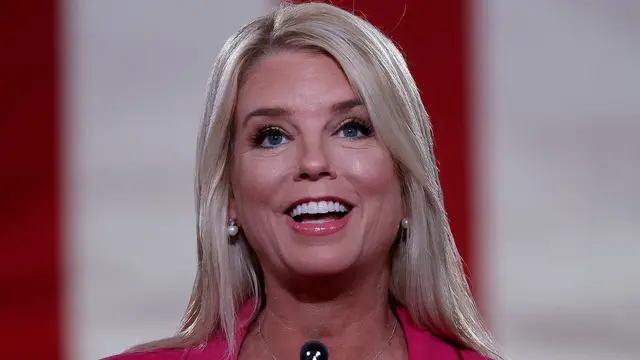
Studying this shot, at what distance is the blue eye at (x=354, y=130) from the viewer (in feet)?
4.68

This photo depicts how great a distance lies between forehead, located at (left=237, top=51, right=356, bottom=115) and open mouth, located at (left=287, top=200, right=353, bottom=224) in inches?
5.4

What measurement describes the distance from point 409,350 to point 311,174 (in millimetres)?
322

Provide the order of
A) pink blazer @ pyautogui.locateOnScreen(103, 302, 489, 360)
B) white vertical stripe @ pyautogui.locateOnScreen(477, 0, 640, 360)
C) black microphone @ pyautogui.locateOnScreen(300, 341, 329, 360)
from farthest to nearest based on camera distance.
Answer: white vertical stripe @ pyautogui.locateOnScreen(477, 0, 640, 360) < pink blazer @ pyautogui.locateOnScreen(103, 302, 489, 360) < black microphone @ pyautogui.locateOnScreen(300, 341, 329, 360)

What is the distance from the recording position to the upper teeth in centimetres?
138

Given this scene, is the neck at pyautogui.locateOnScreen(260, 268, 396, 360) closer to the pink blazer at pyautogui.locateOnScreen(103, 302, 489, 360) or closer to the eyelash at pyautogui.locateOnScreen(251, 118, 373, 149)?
the pink blazer at pyautogui.locateOnScreen(103, 302, 489, 360)

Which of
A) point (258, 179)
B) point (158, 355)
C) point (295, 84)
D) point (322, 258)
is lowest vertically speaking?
point (158, 355)

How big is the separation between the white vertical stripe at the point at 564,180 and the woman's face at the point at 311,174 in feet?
2.39

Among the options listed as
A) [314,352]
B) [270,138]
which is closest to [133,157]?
[270,138]

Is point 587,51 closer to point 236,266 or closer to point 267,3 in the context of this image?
point 267,3

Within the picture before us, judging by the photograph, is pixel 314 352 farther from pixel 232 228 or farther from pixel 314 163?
pixel 232 228

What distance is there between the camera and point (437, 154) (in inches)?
85.8

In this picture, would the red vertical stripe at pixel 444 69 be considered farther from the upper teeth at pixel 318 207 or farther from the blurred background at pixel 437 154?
the upper teeth at pixel 318 207

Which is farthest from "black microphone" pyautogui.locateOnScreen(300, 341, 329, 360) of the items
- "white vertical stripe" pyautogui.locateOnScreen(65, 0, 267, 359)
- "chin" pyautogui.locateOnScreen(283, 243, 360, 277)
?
"white vertical stripe" pyautogui.locateOnScreen(65, 0, 267, 359)

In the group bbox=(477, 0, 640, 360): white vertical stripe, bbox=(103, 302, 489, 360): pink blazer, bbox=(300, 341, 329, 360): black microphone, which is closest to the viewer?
bbox=(300, 341, 329, 360): black microphone
